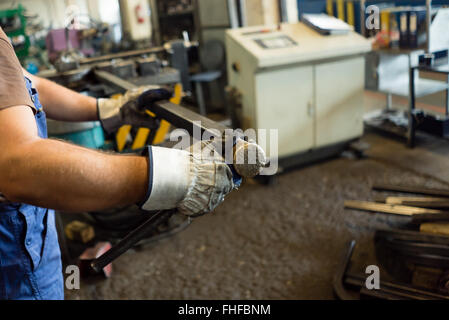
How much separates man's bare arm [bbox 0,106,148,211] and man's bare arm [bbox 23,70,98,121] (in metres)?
0.60

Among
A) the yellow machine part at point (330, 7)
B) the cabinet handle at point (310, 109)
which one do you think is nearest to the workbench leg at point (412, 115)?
the cabinet handle at point (310, 109)

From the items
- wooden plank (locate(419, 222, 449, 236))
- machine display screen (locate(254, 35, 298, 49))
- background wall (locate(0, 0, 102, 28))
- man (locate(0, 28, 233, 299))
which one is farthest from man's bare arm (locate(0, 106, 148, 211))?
background wall (locate(0, 0, 102, 28))

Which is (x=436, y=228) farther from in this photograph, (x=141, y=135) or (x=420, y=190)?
(x=141, y=135)

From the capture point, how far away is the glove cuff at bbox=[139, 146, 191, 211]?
2.22 feet

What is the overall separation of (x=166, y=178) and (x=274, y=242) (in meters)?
1.56

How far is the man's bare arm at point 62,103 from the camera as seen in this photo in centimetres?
125

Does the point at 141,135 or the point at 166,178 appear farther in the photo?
the point at 141,135

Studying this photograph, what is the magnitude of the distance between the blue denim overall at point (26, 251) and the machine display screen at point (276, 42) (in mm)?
1904

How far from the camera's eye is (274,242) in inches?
84.6

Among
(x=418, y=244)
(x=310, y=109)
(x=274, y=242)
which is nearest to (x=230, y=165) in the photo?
(x=418, y=244)

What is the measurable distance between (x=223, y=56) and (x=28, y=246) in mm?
3636

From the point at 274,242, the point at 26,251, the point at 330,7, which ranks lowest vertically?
the point at 274,242

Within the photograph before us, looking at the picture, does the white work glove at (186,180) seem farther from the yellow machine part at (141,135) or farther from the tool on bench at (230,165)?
the yellow machine part at (141,135)
